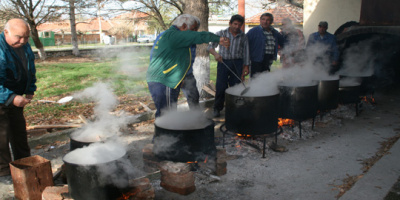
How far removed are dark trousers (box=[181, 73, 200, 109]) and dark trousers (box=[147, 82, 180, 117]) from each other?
42 cm

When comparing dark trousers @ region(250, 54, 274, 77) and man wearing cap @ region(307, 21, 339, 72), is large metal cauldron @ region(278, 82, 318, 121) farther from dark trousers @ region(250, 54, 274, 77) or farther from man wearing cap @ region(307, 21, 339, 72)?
man wearing cap @ region(307, 21, 339, 72)

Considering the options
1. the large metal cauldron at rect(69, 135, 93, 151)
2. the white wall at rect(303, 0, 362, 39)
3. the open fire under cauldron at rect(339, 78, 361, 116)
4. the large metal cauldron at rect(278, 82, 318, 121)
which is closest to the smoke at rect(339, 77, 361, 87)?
the open fire under cauldron at rect(339, 78, 361, 116)

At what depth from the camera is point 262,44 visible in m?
6.34

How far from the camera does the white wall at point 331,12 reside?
35.6 feet

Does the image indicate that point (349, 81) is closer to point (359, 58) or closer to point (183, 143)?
point (359, 58)

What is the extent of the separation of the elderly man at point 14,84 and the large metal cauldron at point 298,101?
12.9 feet

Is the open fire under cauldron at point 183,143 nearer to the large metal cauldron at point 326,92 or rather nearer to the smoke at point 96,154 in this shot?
the smoke at point 96,154

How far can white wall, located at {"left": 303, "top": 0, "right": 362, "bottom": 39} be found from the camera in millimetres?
10837

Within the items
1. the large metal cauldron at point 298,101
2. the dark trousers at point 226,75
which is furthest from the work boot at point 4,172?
the large metal cauldron at point 298,101

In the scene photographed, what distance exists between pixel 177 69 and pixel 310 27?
31.9ft

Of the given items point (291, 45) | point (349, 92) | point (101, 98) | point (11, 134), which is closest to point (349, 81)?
point (349, 92)

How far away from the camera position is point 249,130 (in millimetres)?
4105

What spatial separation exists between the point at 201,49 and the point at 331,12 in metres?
7.05

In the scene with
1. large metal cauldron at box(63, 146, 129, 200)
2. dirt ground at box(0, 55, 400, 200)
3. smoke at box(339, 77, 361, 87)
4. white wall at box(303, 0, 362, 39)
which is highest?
white wall at box(303, 0, 362, 39)
